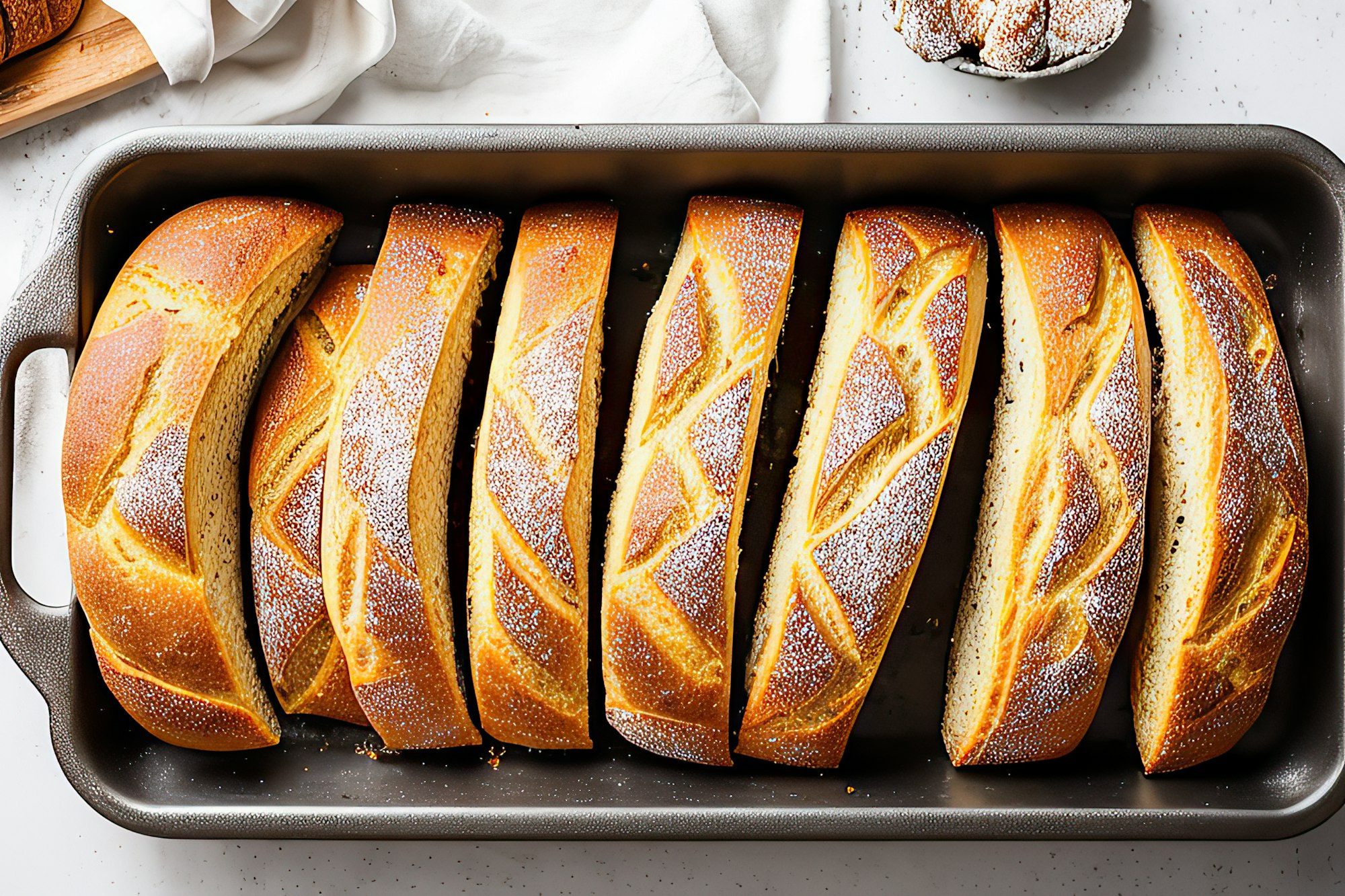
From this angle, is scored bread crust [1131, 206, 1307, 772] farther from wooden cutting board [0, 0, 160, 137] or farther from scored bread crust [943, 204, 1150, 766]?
wooden cutting board [0, 0, 160, 137]

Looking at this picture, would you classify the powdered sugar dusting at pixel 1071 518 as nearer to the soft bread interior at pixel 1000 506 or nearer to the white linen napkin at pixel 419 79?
the soft bread interior at pixel 1000 506

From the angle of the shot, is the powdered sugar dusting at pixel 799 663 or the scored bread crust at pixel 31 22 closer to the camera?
the powdered sugar dusting at pixel 799 663

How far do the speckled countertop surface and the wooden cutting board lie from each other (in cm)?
8

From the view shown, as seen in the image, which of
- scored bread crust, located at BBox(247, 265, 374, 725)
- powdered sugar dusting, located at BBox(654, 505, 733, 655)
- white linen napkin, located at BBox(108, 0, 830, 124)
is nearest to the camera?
powdered sugar dusting, located at BBox(654, 505, 733, 655)

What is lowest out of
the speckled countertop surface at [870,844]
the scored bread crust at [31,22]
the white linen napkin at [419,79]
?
the speckled countertop surface at [870,844]

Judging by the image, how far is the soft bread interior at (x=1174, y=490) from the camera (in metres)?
1.77

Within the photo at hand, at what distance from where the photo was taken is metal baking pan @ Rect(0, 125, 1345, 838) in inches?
69.9

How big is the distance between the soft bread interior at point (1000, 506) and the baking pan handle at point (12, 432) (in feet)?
5.55

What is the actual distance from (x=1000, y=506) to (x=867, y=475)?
295mm

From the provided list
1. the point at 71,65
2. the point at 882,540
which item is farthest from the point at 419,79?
the point at 882,540

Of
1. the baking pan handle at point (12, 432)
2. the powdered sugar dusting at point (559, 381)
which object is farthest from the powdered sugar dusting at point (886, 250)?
the baking pan handle at point (12, 432)

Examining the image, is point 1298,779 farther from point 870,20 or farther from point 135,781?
point 135,781

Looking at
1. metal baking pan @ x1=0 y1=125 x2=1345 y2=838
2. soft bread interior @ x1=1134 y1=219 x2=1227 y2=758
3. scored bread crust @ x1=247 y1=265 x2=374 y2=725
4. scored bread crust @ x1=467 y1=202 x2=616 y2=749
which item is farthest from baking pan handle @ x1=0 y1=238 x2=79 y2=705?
soft bread interior @ x1=1134 y1=219 x2=1227 y2=758

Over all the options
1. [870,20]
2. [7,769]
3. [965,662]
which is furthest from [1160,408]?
[7,769]
